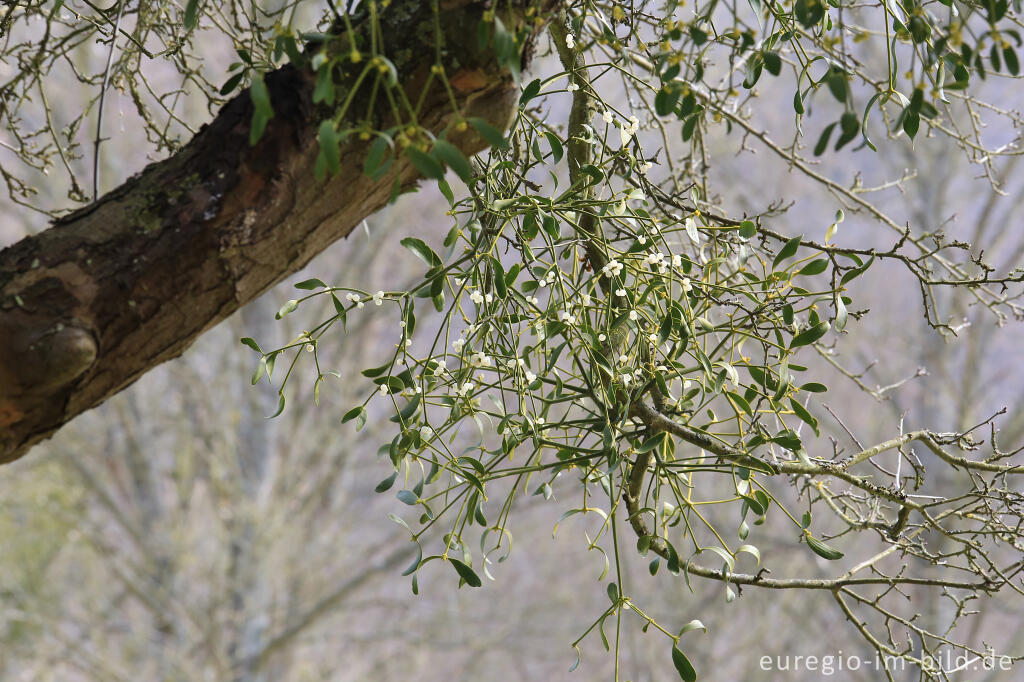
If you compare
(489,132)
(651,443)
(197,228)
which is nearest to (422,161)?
(489,132)

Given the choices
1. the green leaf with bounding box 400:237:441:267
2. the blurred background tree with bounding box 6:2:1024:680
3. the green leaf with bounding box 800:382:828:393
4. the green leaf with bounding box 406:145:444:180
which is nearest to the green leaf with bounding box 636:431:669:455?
the green leaf with bounding box 800:382:828:393

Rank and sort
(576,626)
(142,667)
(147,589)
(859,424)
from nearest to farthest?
1. (147,589)
2. (142,667)
3. (576,626)
4. (859,424)

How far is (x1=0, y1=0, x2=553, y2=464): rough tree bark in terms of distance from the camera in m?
0.70

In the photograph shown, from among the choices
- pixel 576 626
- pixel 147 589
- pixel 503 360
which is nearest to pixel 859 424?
pixel 576 626

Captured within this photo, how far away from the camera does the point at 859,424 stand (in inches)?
326

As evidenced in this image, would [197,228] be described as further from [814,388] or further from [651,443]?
[814,388]

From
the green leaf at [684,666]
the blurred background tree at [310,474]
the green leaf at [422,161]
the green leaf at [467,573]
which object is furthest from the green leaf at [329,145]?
the blurred background tree at [310,474]

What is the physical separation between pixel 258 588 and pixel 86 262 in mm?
4358

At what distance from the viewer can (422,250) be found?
85 centimetres

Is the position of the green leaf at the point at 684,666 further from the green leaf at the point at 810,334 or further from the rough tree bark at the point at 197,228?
the rough tree bark at the point at 197,228

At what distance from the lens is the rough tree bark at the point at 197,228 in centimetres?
70

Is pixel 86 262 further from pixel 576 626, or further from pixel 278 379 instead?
pixel 576 626

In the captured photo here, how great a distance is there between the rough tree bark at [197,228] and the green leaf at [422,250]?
8cm

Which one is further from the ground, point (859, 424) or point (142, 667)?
point (859, 424)
